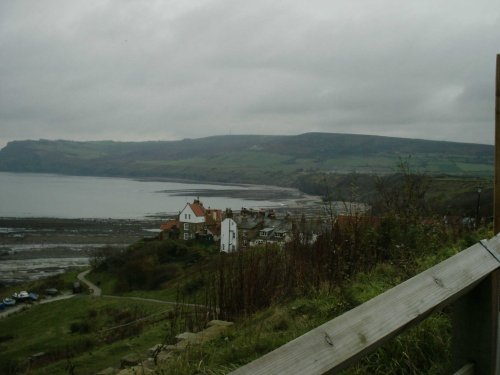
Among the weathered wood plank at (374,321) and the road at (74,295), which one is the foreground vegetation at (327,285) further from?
the road at (74,295)

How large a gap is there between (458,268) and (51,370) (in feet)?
33.7

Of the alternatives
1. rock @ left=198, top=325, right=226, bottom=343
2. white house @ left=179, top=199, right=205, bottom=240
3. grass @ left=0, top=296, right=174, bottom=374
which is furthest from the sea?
rock @ left=198, top=325, right=226, bottom=343

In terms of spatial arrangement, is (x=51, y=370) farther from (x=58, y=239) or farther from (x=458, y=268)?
(x=58, y=239)

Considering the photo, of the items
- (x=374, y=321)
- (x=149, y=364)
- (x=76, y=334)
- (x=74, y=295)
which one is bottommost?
(x=74, y=295)

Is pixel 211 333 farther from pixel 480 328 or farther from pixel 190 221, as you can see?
pixel 190 221

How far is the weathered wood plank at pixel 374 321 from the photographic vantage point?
1.32m

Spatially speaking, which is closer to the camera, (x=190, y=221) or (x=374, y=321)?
(x=374, y=321)

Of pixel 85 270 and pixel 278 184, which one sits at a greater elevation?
pixel 278 184

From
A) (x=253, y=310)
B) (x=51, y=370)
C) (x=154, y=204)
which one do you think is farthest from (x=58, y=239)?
(x=253, y=310)

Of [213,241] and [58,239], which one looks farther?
[58,239]

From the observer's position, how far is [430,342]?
334 centimetres

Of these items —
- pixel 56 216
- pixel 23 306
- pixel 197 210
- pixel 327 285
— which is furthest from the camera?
pixel 56 216

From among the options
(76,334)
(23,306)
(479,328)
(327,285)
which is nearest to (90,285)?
(23,306)

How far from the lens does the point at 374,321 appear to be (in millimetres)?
1553
